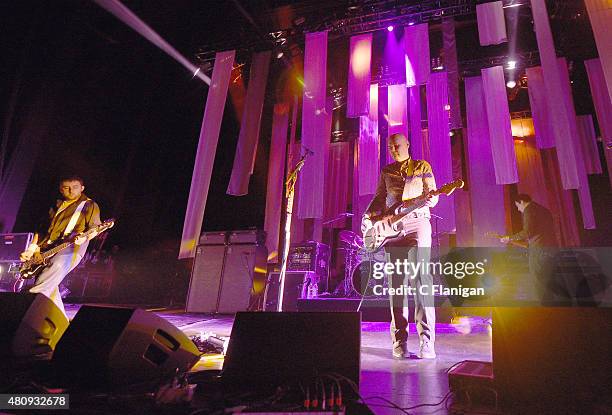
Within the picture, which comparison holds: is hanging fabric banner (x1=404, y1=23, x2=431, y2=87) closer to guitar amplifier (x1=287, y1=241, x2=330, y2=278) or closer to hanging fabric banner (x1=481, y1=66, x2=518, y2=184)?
hanging fabric banner (x1=481, y1=66, x2=518, y2=184)

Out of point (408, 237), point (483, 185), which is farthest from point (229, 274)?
point (483, 185)

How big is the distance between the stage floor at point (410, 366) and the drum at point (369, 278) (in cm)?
Answer: 194

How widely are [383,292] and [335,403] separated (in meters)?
5.37

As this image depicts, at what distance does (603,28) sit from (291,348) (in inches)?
245

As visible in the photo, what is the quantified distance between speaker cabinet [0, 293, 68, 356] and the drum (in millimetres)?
5318

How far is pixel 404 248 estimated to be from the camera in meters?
3.20

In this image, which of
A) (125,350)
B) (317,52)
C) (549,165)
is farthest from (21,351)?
(549,165)

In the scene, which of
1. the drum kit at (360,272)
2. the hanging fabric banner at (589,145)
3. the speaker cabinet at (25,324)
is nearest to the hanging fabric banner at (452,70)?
the drum kit at (360,272)

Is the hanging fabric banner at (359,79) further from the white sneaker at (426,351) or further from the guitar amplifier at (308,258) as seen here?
the white sneaker at (426,351)

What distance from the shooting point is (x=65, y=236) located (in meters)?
3.99

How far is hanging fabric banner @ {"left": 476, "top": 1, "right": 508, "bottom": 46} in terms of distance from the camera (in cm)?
582

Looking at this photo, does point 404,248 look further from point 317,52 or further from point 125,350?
point 317,52

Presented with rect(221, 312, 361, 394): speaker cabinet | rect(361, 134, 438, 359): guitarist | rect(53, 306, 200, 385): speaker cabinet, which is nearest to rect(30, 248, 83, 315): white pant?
rect(53, 306, 200, 385): speaker cabinet

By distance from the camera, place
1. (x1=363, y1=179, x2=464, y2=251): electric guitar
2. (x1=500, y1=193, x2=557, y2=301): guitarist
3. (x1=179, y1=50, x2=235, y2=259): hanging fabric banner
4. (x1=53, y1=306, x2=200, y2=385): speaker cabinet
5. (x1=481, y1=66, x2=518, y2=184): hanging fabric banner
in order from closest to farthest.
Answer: (x1=53, y1=306, x2=200, y2=385): speaker cabinet, (x1=363, y1=179, x2=464, y2=251): electric guitar, (x1=500, y1=193, x2=557, y2=301): guitarist, (x1=481, y1=66, x2=518, y2=184): hanging fabric banner, (x1=179, y1=50, x2=235, y2=259): hanging fabric banner
